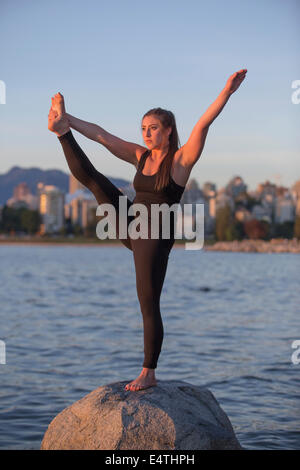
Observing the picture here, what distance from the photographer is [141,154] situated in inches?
228

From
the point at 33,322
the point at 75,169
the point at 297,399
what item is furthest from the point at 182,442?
the point at 33,322

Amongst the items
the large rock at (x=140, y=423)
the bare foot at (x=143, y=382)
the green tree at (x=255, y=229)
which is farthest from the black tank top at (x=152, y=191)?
the green tree at (x=255, y=229)

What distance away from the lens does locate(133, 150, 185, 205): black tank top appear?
5438mm

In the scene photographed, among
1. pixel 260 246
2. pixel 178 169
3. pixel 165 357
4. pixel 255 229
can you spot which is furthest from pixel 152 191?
pixel 255 229

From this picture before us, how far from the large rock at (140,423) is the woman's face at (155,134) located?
85.1 inches

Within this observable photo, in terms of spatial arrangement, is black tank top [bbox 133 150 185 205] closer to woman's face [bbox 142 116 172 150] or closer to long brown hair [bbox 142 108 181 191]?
long brown hair [bbox 142 108 181 191]

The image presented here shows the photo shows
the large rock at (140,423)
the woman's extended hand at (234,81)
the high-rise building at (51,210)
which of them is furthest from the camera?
the high-rise building at (51,210)

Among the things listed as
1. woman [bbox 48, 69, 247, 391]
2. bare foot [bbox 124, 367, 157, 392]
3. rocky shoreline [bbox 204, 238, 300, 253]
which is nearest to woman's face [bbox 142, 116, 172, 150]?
woman [bbox 48, 69, 247, 391]

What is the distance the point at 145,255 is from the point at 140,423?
4.59ft

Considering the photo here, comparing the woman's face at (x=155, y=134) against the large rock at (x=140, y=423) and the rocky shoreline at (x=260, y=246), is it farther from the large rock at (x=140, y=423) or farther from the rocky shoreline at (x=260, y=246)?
the rocky shoreline at (x=260, y=246)

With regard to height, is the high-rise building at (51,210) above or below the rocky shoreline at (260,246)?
above

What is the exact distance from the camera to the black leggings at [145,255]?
5.49m

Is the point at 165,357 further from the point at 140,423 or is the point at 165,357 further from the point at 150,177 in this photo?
the point at 150,177

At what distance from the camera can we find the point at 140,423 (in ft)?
17.3
